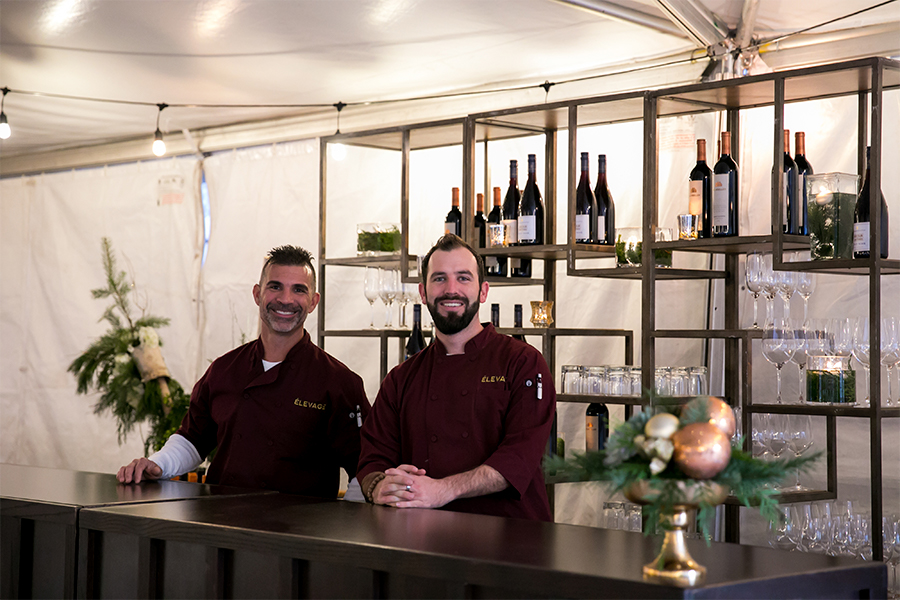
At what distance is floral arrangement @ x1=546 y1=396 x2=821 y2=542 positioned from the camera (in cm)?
139

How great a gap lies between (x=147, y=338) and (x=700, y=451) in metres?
3.68

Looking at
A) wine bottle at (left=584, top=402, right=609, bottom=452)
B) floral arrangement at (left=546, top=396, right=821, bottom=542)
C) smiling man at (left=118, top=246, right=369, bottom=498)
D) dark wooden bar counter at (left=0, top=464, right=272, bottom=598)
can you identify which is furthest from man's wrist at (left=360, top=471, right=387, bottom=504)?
wine bottle at (left=584, top=402, right=609, bottom=452)

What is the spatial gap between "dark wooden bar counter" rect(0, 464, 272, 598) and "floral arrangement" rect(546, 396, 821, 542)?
1.23m

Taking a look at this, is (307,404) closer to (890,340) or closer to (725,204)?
(725,204)

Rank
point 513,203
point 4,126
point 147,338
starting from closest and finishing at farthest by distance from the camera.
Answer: point 513,203 < point 147,338 < point 4,126

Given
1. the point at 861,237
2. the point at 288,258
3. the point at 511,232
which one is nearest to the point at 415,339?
the point at 511,232

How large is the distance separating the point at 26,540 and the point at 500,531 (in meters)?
1.12

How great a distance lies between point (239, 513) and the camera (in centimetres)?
209

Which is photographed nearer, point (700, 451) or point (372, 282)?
point (700, 451)

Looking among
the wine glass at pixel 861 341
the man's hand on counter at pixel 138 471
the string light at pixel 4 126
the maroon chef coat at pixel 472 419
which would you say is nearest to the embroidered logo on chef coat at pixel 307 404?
the maroon chef coat at pixel 472 419

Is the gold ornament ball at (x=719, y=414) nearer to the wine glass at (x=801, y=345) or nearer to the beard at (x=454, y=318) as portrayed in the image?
the beard at (x=454, y=318)

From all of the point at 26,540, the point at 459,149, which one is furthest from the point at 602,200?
the point at 26,540

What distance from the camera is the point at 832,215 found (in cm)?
301

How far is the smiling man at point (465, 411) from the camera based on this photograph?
8.27 feet
